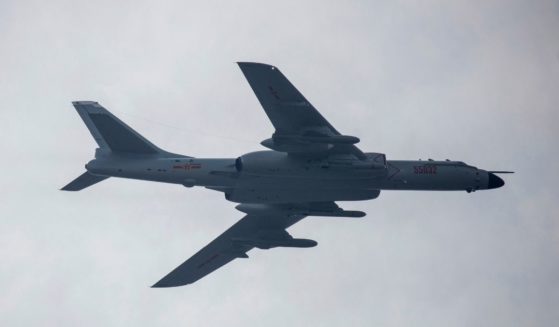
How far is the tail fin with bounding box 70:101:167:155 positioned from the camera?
47.8 metres

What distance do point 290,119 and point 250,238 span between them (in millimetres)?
12950

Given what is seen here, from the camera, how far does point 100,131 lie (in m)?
47.9

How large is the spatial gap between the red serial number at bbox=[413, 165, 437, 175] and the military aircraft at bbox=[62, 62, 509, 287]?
0.05m

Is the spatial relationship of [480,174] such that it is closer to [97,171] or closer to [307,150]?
[307,150]

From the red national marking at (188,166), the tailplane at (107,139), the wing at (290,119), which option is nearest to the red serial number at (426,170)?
the wing at (290,119)

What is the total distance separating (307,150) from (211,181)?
19.4 ft

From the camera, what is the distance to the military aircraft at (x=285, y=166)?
4428 centimetres

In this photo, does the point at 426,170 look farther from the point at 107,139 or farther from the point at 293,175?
the point at 107,139

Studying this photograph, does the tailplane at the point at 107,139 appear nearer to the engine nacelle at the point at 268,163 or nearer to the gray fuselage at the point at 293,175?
the gray fuselage at the point at 293,175

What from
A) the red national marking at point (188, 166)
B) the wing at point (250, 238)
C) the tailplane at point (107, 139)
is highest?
the tailplane at point (107, 139)

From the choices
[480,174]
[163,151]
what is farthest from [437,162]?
[163,151]

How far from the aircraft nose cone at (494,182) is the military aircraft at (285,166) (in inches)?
2.2

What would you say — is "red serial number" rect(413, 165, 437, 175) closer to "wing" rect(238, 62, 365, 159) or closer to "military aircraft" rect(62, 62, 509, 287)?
"military aircraft" rect(62, 62, 509, 287)

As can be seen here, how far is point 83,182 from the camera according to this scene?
4778 cm
